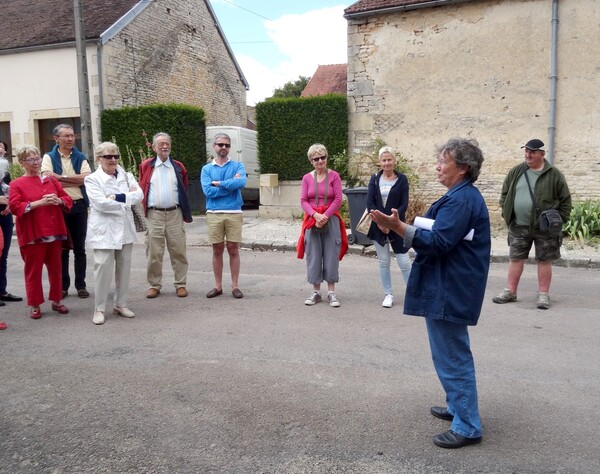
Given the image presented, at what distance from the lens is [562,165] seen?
1211 cm

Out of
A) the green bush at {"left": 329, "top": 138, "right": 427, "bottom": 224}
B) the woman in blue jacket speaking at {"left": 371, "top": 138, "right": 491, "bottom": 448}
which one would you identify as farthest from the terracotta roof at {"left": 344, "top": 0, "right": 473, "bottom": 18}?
the woman in blue jacket speaking at {"left": 371, "top": 138, "right": 491, "bottom": 448}

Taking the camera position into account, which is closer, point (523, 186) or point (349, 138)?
point (523, 186)

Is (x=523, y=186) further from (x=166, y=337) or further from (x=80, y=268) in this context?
(x=80, y=268)

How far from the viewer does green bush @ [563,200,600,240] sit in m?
10.7

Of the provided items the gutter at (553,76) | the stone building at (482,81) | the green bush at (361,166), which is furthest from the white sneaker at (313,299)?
the gutter at (553,76)

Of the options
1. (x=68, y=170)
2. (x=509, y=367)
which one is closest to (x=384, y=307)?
(x=509, y=367)

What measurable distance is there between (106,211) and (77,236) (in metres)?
1.33

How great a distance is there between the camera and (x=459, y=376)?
3258mm

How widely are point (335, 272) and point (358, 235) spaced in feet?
12.3

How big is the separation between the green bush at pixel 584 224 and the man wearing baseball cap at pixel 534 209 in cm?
469

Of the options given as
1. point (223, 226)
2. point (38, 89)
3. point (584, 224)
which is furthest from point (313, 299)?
point (38, 89)

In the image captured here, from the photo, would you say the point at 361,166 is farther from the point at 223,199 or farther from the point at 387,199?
the point at 387,199

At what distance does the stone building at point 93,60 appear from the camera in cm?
1670

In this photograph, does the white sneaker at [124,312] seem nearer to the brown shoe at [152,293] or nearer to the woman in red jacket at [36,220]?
the woman in red jacket at [36,220]
